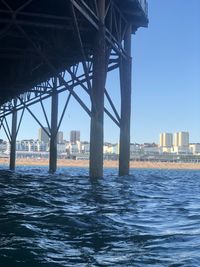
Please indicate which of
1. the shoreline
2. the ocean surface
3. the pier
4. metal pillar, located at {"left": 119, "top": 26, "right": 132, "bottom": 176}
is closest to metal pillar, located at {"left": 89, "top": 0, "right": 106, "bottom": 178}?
the pier

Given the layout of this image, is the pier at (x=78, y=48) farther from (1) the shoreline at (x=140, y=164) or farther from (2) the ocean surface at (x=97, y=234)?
(1) the shoreline at (x=140, y=164)

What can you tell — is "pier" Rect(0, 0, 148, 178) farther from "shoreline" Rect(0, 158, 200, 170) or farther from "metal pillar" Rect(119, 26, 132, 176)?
"shoreline" Rect(0, 158, 200, 170)

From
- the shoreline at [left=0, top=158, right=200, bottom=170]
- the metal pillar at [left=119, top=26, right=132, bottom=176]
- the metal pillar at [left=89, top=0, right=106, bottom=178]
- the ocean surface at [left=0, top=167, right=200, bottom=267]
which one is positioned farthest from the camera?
the shoreline at [left=0, top=158, right=200, bottom=170]

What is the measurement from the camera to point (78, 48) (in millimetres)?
22016

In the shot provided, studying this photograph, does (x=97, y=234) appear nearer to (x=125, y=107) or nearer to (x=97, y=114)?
(x=97, y=114)

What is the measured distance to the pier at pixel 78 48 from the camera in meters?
17.1

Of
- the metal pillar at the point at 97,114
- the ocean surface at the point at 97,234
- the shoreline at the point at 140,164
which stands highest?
the metal pillar at the point at 97,114

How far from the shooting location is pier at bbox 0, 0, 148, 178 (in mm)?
17078

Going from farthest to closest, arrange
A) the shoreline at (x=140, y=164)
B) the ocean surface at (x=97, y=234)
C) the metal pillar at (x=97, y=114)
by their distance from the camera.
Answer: the shoreline at (x=140, y=164) → the metal pillar at (x=97, y=114) → the ocean surface at (x=97, y=234)

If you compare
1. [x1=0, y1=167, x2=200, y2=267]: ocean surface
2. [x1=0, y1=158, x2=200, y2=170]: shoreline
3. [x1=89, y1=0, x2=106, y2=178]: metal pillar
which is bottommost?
[x1=0, y1=158, x2=200, y2=170]: shoreline

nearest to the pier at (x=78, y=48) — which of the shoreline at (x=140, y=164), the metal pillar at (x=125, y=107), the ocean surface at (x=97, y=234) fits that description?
the metal pillar at (x=125, y=107)

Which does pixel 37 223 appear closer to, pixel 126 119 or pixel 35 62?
pixel 126 119

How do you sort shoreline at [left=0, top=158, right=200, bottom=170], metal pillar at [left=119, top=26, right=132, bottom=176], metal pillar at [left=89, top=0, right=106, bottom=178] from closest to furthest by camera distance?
metal pillar at [left=89, top=0, right=106, bottom=178] → metal pillar at [left=119, top=26, right=132, bottom=176] → shoreline at [left=0, top=158, right=200, bottom=170]

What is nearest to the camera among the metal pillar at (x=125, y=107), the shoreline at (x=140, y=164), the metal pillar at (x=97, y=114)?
the metal pillar at (x=97, y=114)
